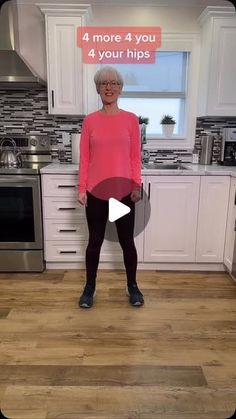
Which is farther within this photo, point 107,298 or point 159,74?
point 159,74

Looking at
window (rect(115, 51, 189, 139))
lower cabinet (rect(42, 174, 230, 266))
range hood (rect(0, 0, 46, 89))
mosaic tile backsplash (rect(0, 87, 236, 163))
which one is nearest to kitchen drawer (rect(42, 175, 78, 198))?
lower cabinet (rect(42, 174, 230, 266))

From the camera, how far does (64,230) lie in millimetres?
2414

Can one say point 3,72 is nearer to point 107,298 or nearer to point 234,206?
point 107,298

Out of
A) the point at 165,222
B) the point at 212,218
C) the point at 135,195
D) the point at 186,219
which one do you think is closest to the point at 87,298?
the point at 135,195

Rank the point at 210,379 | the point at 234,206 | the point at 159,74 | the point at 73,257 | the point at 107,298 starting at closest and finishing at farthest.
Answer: the point at 210,379, the point at 107,298, the point at 234,206, the point at 73,257, the point at 159,74

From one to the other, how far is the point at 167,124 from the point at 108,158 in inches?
46.4

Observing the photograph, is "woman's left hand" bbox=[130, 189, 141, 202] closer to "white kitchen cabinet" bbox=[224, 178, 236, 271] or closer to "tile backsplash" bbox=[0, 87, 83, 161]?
"white kitchen cabinet" bbox=[224, 178, 236, 271]

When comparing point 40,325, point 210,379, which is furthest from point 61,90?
point 210,379

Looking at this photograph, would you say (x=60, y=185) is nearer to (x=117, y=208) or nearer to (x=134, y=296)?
(x=117, y=208)

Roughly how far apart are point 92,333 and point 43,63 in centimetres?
206

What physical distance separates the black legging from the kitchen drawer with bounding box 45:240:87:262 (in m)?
0.48

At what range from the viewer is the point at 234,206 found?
7.48 ft

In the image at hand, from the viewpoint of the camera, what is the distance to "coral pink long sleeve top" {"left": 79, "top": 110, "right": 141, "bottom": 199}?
1.72 meters

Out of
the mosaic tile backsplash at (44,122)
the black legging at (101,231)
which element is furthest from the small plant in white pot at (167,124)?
the black legging at (101,231)
